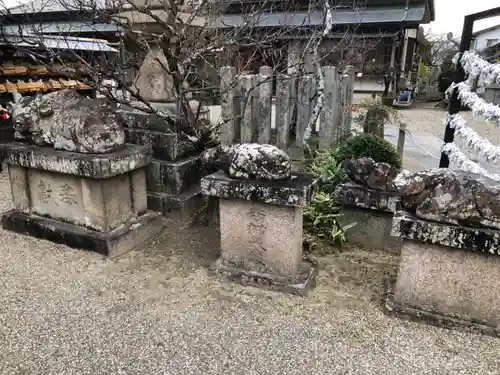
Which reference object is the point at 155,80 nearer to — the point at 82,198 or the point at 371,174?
the point at 82,198

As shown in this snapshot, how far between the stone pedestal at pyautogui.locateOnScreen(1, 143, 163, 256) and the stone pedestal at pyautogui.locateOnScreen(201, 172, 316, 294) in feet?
3.72

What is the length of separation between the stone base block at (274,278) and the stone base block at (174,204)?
1.43m

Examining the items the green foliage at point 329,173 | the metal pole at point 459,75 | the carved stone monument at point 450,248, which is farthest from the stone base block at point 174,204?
the metal pole at point 459,75

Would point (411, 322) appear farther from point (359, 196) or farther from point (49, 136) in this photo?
point (49, 136)

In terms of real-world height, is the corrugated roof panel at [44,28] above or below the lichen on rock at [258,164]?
above

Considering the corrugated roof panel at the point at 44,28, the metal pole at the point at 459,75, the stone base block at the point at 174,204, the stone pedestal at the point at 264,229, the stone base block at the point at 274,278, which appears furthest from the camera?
the corrugated roof panel at the point at 44,28

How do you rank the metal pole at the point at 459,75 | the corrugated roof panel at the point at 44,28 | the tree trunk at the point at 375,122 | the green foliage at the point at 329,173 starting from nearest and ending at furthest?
the metal pole at the point at 459,75 → the green foliage at the point at 329,173 → the corrugated roof panel at the point at 44,28 → the tree trunk at the point at 375,122

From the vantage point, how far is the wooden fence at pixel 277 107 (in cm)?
590

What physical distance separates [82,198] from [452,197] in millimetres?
3338

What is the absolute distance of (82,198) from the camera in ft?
12.9

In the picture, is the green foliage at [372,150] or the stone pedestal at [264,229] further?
the green foliage at [372,150]

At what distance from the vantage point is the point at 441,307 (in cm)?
285

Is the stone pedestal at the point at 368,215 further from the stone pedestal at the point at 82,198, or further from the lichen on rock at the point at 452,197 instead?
the stone pedestal at the point at 82,198

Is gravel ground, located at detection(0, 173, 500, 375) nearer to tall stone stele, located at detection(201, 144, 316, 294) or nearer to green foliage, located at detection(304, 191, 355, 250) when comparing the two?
tall stone stele, located at detection(201, 144, 316, 294)
